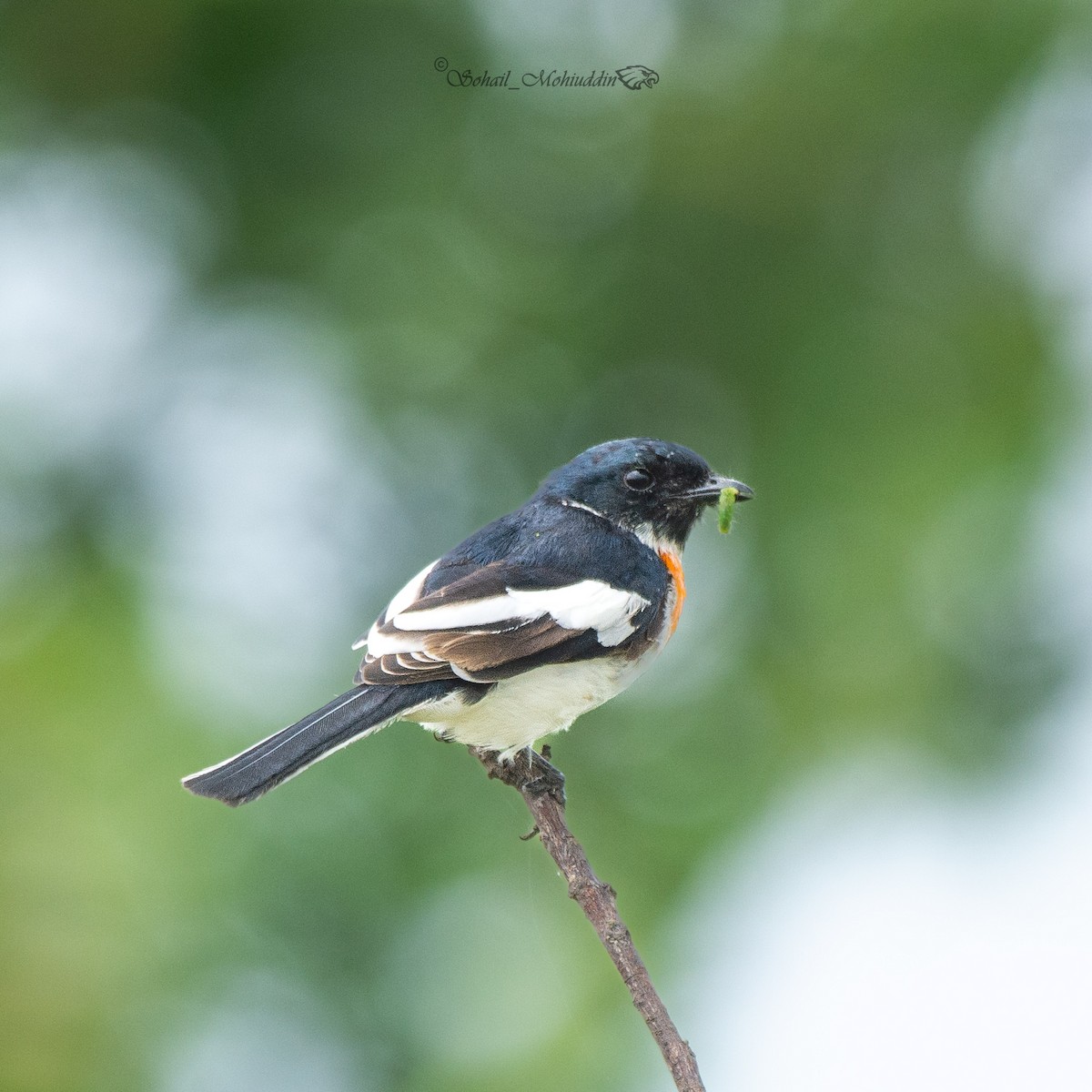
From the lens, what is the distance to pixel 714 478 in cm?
404

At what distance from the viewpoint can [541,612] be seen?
346 centimetres

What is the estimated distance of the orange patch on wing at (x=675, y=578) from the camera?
3895 millimetres

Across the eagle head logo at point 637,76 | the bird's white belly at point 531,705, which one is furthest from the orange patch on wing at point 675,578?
the eagle head logo at point 637,76

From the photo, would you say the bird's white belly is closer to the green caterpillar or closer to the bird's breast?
the bird's breast

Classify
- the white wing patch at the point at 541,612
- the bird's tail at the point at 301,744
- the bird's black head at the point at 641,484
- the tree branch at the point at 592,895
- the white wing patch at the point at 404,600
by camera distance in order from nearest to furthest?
the tree branch at the point at 592,895 → the bird's tail at the point at 301,744 → the white wing patch at the point at 541,612 → the white wing patch at the point at 404,600 → the bird's black head at the point at 641,484

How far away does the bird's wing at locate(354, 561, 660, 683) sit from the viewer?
3.27 metres

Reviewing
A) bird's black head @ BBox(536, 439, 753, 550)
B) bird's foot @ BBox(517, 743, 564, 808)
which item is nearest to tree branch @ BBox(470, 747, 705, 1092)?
bird's foot @ BBox(517, 743, 564, 808)

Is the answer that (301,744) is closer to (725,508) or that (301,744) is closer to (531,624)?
(531,624)

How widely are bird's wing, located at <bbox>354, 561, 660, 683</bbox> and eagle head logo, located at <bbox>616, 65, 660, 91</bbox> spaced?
5076 mm

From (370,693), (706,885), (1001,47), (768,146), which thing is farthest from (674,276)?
(370,693)

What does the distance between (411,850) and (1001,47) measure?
21.2 ft

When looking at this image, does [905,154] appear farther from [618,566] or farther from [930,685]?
[618,566]

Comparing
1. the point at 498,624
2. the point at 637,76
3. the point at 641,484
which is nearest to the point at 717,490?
the point at 641,484

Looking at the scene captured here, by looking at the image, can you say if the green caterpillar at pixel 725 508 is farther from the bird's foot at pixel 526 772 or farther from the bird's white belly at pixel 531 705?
the bird's foot at pixel 526 772
